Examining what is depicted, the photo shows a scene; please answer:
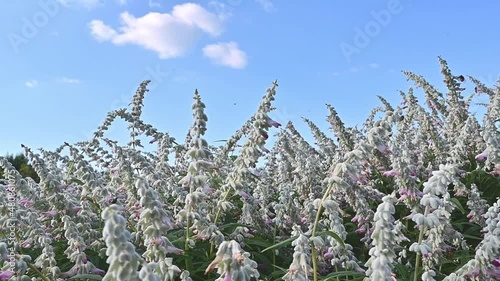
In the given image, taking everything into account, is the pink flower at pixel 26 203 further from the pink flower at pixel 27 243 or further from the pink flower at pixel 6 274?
the pink flower at pixel 6 274

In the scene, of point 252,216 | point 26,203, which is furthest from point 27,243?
point 252,216

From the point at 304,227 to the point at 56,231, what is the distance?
2.31 meters

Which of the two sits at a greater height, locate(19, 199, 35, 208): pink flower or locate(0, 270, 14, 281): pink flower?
locate(19, 199, 35, 208): pink flower

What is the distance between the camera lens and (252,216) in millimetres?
5629

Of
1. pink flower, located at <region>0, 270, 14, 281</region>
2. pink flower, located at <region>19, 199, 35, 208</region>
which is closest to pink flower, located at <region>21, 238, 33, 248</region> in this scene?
pink flower, located at <region>19, 199, 35, 208</region>

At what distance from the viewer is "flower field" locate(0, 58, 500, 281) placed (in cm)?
296

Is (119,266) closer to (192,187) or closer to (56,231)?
(192,187)

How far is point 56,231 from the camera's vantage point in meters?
5.29

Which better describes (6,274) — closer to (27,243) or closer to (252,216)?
(27,243)

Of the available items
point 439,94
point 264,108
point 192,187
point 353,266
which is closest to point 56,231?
point 192,187

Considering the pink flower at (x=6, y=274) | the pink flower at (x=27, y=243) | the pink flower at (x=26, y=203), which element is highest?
the pink flower at (x=26, y=203)

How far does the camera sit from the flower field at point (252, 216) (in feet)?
9.72

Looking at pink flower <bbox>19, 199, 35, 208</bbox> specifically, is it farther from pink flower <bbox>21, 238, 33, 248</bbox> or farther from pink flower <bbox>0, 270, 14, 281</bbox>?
pink flower <bbox>0, 270, 14, 281</bbox>

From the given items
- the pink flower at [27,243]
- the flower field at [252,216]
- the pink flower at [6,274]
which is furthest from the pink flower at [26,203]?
the pink flower at [6,274]
